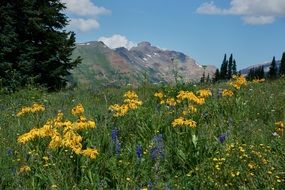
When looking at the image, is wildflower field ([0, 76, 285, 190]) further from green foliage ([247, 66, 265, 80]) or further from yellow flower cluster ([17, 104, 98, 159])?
green foliage ([247, 66, 265, 80])

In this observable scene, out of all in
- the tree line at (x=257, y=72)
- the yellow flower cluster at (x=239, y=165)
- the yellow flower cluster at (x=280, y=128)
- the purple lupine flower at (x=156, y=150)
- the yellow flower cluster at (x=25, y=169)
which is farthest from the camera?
the tree line at (x=257, y=72)

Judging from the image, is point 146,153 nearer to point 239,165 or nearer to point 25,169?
point 239,165

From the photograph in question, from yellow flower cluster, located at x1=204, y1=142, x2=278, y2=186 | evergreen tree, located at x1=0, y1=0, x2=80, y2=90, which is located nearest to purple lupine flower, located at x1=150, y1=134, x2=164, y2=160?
yellow flower cluster, located at x1=204, y1=142, x2=278, y2=186

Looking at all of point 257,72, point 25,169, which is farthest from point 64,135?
point 257,72

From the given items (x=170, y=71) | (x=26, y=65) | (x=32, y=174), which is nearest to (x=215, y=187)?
(x=32, y=174)

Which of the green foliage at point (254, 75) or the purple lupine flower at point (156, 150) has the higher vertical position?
the green foliage at point (254, 75)

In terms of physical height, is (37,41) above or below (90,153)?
above

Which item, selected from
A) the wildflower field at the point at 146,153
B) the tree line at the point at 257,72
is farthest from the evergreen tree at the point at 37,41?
the wildflower field at the point at 146,153

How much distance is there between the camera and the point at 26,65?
77.5 ft

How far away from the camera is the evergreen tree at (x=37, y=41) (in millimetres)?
23844

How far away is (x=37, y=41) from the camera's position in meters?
28.1

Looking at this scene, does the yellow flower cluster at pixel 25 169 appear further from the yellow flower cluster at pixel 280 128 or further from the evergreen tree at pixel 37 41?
the evergreen tree at pixel 37 41

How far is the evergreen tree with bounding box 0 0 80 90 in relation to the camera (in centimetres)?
2384

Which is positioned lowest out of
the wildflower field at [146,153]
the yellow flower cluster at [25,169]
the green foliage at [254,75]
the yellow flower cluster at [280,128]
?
the yellow flower cluster at [25,169]
